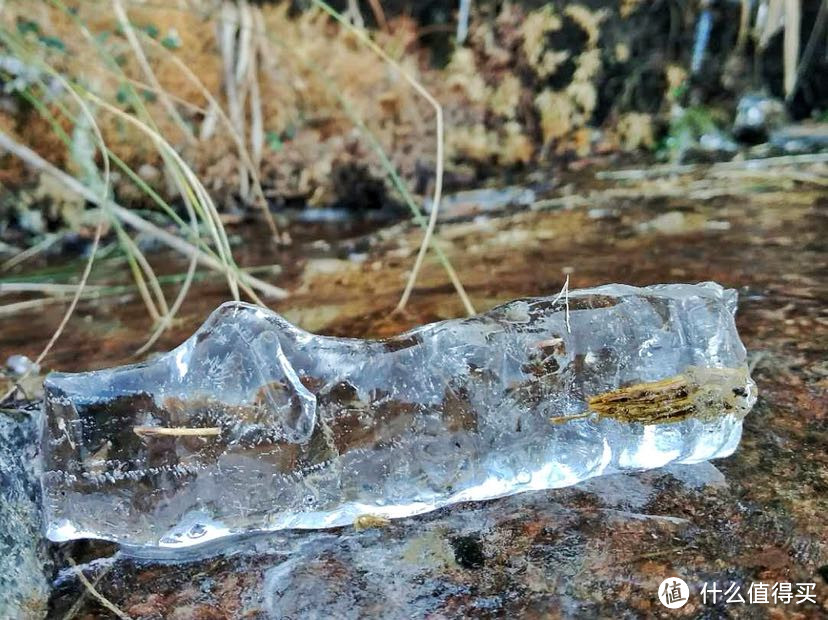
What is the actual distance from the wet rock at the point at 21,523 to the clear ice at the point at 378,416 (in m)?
0.04

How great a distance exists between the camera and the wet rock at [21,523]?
103cm

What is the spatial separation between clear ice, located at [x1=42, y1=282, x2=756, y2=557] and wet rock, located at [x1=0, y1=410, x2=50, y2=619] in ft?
0.14

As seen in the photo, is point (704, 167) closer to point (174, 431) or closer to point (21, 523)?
point (174, 431)

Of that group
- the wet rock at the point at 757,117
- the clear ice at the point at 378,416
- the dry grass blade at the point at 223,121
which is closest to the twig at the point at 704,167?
the wet rock at the point at 757,117

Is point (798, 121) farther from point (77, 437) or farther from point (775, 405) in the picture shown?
point (77, 437)

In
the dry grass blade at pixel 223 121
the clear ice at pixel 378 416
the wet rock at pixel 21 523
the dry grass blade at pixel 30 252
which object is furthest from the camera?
the dry grass blade at pixel 30 252

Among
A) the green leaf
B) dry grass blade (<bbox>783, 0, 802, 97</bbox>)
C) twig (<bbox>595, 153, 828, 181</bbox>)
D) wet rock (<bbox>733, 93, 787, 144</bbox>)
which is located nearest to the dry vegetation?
the green leaf

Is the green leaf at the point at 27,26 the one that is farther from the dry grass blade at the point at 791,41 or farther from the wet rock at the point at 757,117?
the dry grass blade at the point at 791,41

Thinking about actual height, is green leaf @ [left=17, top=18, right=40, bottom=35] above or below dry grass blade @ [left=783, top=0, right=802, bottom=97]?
above

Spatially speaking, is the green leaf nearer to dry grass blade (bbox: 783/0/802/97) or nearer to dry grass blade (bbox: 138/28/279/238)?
dry grass blade (bbox: 138/28/279/238)

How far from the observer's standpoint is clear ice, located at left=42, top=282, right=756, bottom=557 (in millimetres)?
1166

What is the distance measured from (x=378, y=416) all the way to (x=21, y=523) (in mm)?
581

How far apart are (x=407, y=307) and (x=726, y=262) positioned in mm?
957

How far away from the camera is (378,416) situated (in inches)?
48.5
